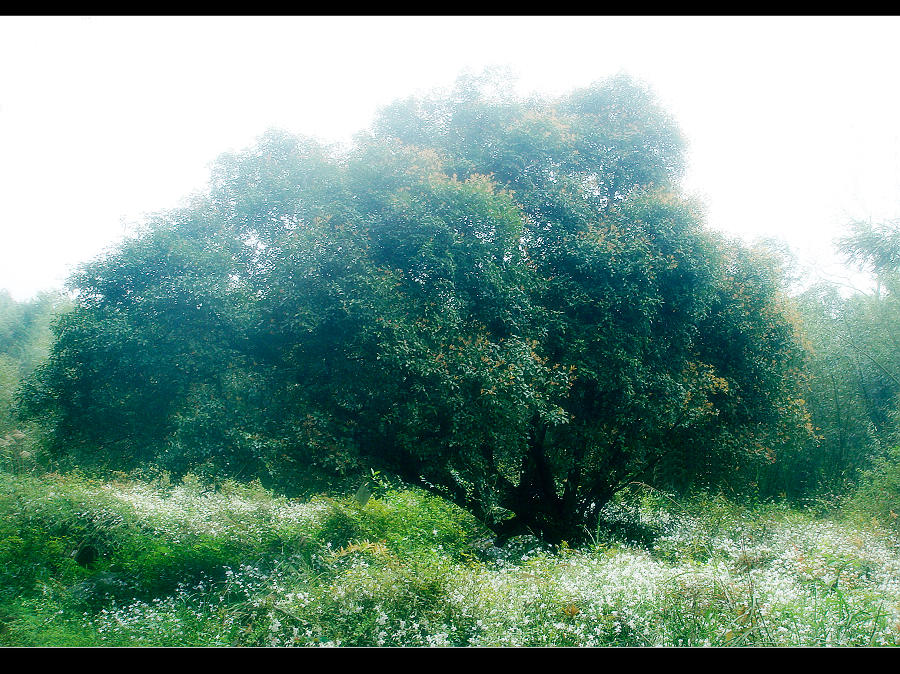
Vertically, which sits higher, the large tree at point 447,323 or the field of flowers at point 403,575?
the large tree at point 447,323

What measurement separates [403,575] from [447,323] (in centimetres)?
335

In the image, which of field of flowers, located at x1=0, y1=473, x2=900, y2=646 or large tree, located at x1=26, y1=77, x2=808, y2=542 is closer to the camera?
field of flowers, located at x1=0, y1=473, x2=900, y2=646

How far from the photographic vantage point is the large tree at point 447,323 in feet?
23.6

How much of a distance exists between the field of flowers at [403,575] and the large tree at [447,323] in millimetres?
1189

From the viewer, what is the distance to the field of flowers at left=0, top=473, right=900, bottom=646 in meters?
4.08

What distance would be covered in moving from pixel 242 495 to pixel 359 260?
654 centimetres

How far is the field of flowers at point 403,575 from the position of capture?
4.08m

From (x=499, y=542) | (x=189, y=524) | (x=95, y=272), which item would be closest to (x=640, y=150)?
(x=499, y=542)

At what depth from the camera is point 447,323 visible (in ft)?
23.4

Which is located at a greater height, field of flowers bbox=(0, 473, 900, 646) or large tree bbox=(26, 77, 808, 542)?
large tree bbox=(26, 77, 808, 542)

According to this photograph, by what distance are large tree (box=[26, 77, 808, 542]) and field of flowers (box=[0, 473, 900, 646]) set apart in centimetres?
119

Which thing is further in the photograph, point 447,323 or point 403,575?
point 447,323

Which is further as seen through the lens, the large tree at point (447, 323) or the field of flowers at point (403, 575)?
the large tree at point (447, 323)
